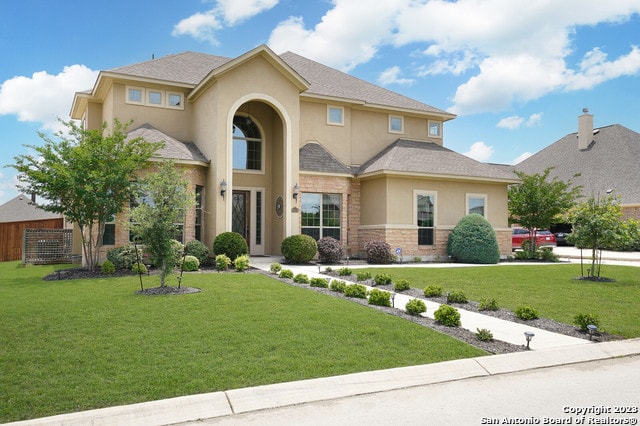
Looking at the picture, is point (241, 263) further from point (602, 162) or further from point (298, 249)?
point (602, 162)

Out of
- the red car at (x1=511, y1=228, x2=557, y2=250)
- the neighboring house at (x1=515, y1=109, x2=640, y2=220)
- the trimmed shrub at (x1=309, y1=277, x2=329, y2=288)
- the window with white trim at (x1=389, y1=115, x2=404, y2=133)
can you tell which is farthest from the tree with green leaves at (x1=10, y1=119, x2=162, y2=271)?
the neighboring house at (x1=515, y1=109, x2=640, y2=220)

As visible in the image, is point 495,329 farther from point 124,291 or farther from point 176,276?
point 176,276

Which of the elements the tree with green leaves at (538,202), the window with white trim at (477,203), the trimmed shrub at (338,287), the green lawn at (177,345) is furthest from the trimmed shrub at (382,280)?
the tree with green leaves at (538,202)

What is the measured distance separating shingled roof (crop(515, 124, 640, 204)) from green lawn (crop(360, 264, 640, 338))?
60.9 ft

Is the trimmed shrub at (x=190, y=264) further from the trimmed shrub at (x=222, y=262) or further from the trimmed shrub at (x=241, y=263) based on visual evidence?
the trimmed shrub at (x=241, y=263)

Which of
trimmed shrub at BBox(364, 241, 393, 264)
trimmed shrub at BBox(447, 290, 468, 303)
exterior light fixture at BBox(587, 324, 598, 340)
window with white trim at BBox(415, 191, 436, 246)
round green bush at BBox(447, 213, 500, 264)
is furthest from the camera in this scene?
window with white trim at BBox(415, 191, 436, 246)

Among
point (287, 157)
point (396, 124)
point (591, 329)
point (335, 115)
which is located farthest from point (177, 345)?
point (396, 124)

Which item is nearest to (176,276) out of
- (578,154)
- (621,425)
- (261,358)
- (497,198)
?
(261,358)

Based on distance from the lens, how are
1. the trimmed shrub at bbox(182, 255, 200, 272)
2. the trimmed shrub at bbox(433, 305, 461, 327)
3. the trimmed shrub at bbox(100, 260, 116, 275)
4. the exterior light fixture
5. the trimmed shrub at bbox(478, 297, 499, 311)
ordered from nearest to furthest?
the exterior light fixture → the trimmed shrub at bbox(433, 305, 461, 327) → the trimmed shrub at bbox(478, 297, 499, 311) → the trimmed shrub at bbox(100, 260, 116, 275) → the trimmed shrub at bbox(182, 255, 200, 272)

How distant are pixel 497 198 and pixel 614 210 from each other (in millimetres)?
7829

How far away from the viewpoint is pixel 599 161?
35.9m

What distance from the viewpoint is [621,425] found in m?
4.19

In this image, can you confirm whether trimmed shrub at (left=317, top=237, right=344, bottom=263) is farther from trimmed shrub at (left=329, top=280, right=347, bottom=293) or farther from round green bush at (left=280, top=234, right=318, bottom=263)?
trimmed shrub at (left=329, top=280, right=347, bottom=293)

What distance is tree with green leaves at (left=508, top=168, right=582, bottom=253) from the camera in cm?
2212
